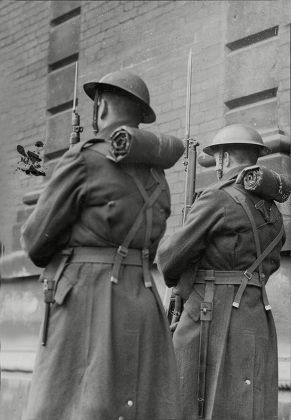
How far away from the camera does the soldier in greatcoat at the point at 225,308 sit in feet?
17.3

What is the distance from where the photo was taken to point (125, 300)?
4.39 metres

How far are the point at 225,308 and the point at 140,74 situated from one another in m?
3.85

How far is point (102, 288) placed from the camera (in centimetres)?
436

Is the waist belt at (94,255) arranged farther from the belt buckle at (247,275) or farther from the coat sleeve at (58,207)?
the belt buckle at (247,275)

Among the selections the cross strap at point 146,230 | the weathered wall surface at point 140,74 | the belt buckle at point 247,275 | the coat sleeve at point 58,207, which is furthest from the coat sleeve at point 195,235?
the coat sleeve at point 58,207

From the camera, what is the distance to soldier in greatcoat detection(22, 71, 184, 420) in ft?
13.9

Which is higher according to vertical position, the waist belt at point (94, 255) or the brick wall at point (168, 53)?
the brick wall at point (168, 53)

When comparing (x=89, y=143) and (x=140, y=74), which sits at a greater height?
(x=140, y=74)

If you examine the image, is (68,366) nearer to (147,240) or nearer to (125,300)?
(125,300)

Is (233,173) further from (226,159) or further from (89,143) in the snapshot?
(89,143)

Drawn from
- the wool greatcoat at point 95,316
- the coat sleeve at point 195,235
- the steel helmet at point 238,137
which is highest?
the steel helmet at point 238,137

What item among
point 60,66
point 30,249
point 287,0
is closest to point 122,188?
point 30,249

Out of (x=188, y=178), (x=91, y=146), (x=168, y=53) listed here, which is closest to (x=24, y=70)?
(x=168, y=53)

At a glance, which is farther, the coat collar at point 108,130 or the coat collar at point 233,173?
the coat collar at point 233,173
